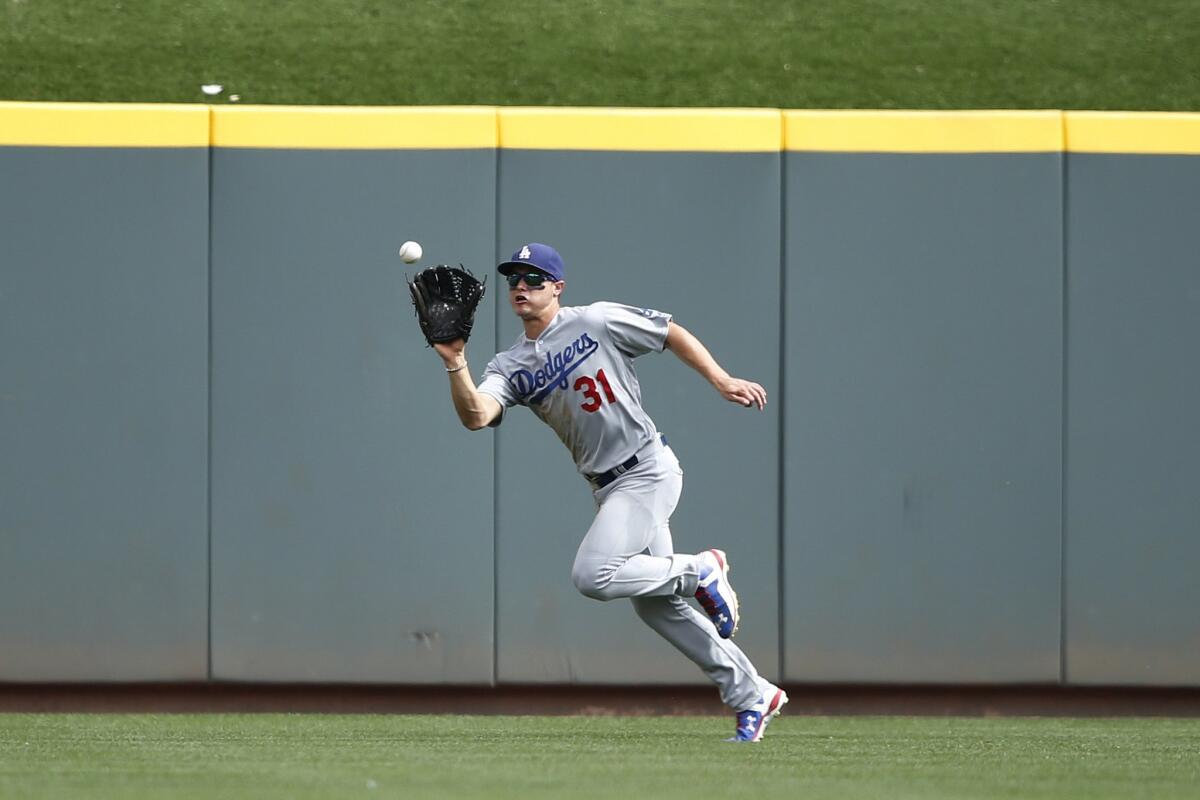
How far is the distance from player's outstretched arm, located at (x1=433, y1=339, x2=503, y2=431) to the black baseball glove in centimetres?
4

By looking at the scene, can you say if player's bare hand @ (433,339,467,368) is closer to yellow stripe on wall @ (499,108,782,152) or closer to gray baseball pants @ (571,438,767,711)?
gray baseball pants @ (571,438,767,711)

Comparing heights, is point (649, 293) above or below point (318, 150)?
below

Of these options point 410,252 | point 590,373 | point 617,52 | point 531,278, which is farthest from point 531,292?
point 617,52

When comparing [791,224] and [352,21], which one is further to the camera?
[352,21]

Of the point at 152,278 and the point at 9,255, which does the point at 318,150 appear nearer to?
the point at 152,278

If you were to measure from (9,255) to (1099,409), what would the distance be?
479cm

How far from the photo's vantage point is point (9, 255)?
6.87m

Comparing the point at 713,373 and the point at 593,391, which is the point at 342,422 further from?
the point at 713,373

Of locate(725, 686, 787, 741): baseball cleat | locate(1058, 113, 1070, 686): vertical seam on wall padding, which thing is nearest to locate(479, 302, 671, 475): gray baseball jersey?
locate(725, 686, 787, 741): baseball cleat

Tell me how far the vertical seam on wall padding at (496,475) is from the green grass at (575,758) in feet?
1.21

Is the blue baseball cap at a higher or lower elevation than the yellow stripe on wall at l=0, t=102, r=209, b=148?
lower

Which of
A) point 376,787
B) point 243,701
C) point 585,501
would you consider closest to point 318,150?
point 585,501

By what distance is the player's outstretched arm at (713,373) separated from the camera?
5074 mm

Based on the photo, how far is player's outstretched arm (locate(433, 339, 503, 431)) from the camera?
496cm
